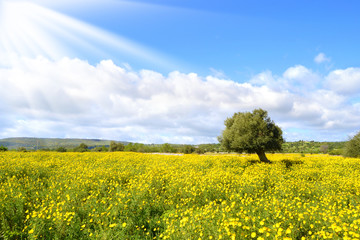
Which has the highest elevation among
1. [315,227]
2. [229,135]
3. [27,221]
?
[229,135]

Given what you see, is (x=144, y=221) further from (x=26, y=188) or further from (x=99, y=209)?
(x=26, y=188)

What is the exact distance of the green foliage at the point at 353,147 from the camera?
96.5ft

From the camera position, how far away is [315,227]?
18.0 feet

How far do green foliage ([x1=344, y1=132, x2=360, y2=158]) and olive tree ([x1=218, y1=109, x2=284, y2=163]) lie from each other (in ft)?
49.6

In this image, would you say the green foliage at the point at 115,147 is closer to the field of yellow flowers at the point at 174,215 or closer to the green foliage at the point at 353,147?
the field of yellow flowers at the point at 174,215

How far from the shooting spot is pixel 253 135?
23062 millimetres

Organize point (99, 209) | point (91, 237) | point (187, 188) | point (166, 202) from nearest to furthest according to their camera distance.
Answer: point (91, 237) < point (99, 209) < point (166, 202) < point (187, 188)

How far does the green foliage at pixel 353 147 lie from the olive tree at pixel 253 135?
15120 millimetres

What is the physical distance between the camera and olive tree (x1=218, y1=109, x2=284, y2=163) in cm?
2297

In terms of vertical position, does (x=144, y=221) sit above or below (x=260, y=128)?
below

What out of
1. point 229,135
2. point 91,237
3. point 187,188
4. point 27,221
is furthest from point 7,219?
point 229,135

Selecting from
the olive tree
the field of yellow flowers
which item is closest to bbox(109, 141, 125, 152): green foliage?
the olive tree

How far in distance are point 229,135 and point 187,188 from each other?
16.6 metres

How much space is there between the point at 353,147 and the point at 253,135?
64.4 feet
